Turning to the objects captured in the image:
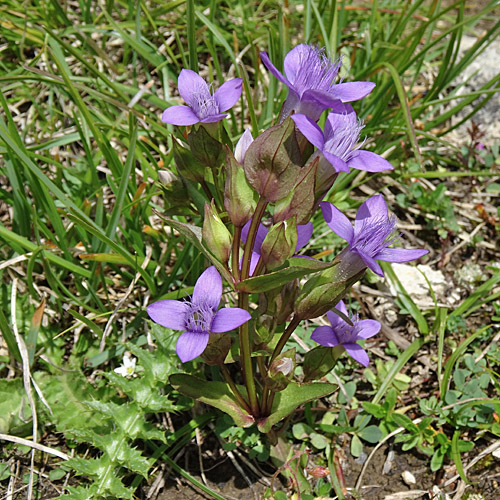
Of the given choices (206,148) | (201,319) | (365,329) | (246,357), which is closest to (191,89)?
(206,148)

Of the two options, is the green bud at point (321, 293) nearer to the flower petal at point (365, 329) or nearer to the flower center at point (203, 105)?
the flower petal at point (365, 329)

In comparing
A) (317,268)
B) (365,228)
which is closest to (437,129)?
(365,228)

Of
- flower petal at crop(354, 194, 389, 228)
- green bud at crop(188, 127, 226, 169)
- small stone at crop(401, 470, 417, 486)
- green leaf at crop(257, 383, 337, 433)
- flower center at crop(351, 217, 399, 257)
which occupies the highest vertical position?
green bud at crop(188, 127, 226, 169)

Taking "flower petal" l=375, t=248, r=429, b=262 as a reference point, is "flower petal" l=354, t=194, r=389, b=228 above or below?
above

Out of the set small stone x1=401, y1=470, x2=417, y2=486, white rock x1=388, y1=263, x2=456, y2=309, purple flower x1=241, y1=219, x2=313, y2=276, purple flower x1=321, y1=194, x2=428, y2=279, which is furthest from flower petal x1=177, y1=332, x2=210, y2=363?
white rock x1=388, y1=263, x2=456, y2=309

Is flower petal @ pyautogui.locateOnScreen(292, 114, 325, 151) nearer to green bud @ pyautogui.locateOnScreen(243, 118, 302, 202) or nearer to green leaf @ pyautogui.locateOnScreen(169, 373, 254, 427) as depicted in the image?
green bud @ pyautogui.locateOnScreen(243, 118, 302, 202)

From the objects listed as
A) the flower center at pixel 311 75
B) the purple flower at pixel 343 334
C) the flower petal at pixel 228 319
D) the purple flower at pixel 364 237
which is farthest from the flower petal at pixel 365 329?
the flower center at pixel 311 75

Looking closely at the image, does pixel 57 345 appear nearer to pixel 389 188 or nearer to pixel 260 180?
pixel 260 180
